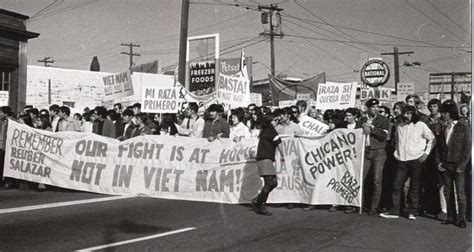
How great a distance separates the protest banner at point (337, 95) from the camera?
1504 centimetres

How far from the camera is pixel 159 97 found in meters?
13.0

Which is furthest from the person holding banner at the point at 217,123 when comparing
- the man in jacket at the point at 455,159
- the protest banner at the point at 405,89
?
the protest banner at the point at 405,89

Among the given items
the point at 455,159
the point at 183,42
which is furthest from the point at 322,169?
the point at 183,42

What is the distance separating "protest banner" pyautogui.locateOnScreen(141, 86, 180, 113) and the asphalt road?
3.91 m

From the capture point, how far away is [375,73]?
1761 cm

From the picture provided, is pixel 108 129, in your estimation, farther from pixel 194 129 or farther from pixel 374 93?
pixel 374 93

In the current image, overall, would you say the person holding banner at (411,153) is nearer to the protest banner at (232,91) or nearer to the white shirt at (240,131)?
the white shirt at (240,131)

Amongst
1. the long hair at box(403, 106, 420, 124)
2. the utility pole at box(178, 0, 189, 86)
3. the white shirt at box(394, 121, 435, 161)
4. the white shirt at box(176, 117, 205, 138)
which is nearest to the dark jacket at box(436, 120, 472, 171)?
the white shirt at box(394, 121, 435, 161)

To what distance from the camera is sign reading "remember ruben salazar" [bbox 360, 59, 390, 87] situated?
57.1 feet

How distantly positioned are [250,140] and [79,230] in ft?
12.0

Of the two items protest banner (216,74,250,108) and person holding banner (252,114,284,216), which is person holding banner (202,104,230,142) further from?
protest banner (216,74,250,108)

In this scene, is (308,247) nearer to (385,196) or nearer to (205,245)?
(205,245)

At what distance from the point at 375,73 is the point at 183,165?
953 centimetres

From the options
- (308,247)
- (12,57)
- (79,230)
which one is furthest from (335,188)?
(12,57)
